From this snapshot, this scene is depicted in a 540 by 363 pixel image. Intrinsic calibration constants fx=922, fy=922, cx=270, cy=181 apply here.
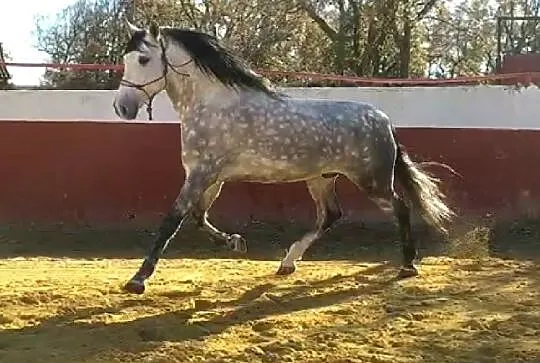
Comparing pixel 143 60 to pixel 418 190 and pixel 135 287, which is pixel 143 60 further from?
pixel 418 190

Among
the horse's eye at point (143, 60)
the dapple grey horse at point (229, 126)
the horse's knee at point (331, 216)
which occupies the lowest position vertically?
the horse's knee at point (331, 216)

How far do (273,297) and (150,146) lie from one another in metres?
4.65

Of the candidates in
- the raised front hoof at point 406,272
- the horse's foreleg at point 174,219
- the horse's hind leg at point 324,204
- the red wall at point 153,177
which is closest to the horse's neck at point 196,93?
the horse's foreleg at point 174,219

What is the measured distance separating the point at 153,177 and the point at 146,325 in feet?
17.2

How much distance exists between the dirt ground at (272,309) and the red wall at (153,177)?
4.60ft

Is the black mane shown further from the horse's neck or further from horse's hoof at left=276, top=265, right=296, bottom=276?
horse's hoof at left=276, top=265, right=296, bottom=276

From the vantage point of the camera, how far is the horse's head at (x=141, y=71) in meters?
5.76

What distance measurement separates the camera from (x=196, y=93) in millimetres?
5820

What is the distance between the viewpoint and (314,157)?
A: 607cm

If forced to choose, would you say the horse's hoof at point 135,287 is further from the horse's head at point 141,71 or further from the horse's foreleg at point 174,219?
the horse's head at point 141,71

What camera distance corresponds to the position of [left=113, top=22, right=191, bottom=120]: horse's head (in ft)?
18.9

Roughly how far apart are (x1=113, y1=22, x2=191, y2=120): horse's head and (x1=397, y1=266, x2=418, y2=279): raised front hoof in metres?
2.09


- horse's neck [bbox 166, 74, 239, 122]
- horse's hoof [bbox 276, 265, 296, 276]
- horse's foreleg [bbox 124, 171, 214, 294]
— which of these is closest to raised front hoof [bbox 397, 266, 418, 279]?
horse's hoof [bbox 276, 265, 296, 276]

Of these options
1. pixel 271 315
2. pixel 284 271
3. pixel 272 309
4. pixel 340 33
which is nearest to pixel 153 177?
pixel 284 271
